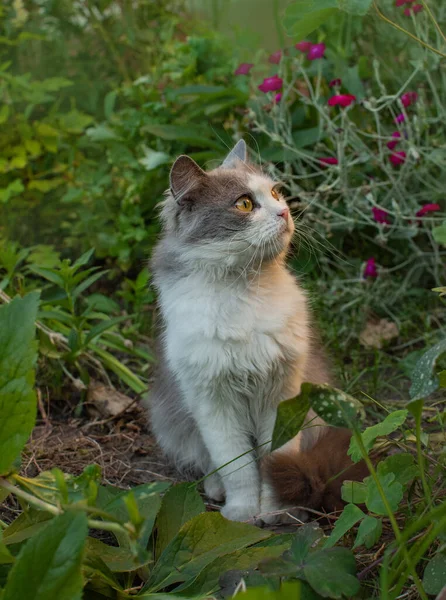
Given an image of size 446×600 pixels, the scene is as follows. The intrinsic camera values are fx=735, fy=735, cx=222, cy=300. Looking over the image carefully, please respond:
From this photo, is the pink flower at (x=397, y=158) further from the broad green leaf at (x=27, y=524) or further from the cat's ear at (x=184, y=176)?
the broad green leaf at (x=27, y=524)

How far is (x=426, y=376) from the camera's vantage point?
4.37ft

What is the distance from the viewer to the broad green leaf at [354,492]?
1.49 meters

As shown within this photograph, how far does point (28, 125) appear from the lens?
366cm

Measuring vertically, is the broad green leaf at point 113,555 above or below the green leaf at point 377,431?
above

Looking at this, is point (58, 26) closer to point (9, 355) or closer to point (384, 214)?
point (384, 214)

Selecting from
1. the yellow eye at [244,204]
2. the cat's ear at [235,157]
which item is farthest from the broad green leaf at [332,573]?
the cat's ear at [235,157]

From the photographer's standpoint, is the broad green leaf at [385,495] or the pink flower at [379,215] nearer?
the broad green leaf at [385,495]

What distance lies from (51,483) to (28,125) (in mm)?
2555

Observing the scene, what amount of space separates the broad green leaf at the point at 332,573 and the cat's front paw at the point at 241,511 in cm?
63

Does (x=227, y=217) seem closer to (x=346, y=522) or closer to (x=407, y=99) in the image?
(x=346, y=522)

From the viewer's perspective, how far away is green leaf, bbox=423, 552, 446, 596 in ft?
4.32

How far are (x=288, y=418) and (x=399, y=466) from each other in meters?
0.27

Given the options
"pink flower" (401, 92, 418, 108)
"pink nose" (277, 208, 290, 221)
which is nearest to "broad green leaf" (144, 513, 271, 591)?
"pink nose" (277, 208, 290, 221)

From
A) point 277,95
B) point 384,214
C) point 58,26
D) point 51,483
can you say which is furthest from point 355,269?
point 58,26
